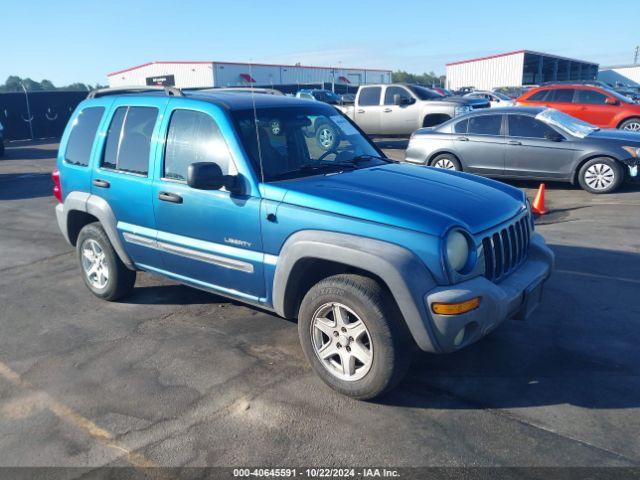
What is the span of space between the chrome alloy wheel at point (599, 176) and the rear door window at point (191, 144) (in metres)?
7.93

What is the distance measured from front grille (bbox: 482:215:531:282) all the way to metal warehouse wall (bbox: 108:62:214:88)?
42.9 m

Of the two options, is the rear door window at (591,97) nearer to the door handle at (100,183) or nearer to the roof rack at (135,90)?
the roof rack at (135,90)

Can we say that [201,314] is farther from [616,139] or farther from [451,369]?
[616,139]

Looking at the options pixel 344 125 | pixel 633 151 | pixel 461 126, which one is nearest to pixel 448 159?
pixel 461 126

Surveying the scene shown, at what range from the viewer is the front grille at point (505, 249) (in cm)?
375

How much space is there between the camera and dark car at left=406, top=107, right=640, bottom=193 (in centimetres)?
1001

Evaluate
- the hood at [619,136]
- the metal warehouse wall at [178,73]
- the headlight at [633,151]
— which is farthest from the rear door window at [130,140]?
the metal warehouse wall at [178,73]

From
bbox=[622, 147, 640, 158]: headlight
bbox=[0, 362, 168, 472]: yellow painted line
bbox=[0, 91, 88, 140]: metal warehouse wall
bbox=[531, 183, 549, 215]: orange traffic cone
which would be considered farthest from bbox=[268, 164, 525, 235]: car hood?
bbox=[0, 91, 88, 140]: metal warehouse wall

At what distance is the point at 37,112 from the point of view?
1032 inches

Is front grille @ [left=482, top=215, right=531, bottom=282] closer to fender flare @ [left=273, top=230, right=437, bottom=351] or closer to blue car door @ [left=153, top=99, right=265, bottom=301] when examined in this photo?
fender flare @ [left=273, top=230, right=437, bottom=351]

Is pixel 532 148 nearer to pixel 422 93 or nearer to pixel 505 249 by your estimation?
pixel 505 249

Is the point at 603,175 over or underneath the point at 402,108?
underneath

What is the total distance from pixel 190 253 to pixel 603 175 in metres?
8.15

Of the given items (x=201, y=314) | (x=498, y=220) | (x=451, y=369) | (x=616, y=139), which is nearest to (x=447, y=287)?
(x=498, y=220)
